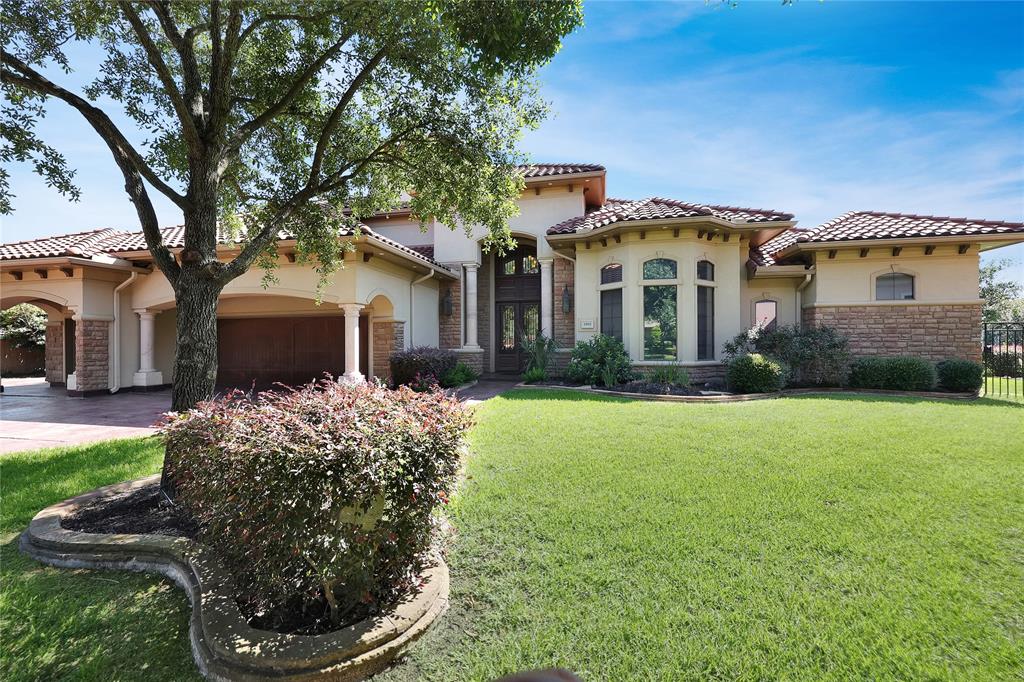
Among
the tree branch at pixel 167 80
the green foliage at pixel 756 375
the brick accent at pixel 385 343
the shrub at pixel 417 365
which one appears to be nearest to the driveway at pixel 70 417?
the tree branch at pixel 167 80

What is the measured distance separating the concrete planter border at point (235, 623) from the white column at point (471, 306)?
440 inches

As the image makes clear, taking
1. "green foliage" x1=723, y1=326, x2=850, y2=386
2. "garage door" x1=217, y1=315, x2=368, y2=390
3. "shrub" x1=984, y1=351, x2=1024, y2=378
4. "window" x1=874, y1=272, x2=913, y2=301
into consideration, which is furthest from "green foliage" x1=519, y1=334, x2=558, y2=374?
"shrub" x1=984, y1=351, x2=1024, y2=378

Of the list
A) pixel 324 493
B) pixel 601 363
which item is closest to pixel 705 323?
pixel 601 363

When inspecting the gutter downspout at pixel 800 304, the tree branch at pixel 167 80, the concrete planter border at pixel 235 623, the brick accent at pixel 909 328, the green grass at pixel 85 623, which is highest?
the tree branch at pixel 167 80

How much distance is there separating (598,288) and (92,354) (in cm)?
1445

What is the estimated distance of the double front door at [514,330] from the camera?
15.7 metres

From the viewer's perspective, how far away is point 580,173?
13.5 m

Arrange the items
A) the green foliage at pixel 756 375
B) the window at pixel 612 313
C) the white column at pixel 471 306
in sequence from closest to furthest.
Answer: the green foliage at pixel 756 375 → the window at pixel 612 313 → the white column at pixel 471 306

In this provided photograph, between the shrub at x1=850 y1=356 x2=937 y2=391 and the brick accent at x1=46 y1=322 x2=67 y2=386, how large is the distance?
2539 cm

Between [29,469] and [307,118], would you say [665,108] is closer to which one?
[307,118]

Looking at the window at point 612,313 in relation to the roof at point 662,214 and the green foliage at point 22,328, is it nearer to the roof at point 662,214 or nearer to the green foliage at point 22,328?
the roof at point 662,214

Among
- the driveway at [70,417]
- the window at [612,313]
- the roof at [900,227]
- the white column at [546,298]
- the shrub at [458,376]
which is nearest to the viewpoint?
the driveway at [70,417]

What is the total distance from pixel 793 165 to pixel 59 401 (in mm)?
19977

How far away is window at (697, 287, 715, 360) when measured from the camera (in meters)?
Result: 12.0
